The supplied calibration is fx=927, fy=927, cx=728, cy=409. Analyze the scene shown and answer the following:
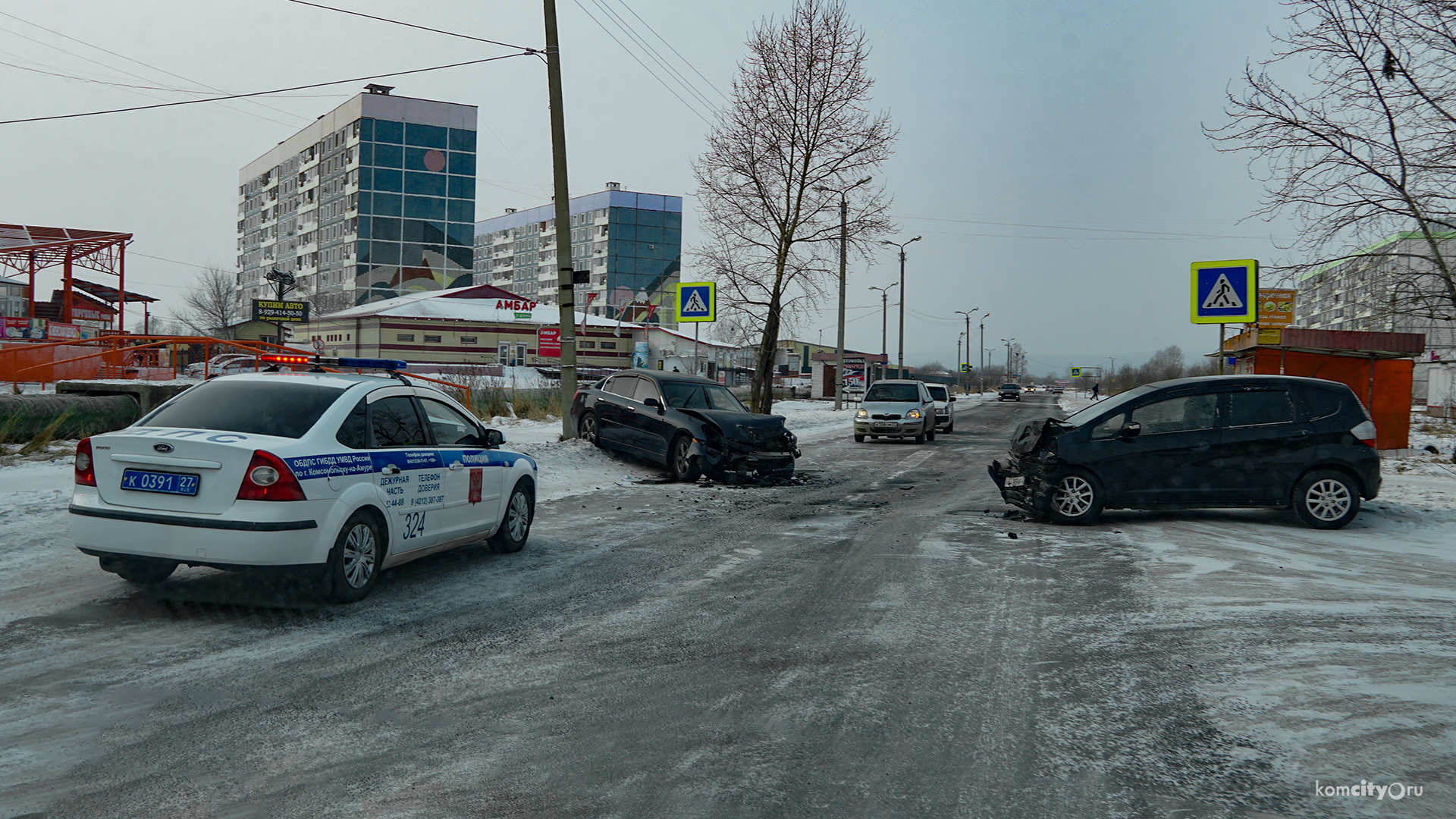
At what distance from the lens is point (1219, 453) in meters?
10.5

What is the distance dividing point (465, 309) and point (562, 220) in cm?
5602

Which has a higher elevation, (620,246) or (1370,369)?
(620,246)

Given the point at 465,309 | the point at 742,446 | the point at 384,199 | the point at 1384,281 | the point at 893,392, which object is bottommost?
the point at 742,446

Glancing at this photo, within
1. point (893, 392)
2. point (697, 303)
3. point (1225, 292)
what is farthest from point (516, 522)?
point (893, 392)

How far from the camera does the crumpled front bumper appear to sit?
35.7 ft

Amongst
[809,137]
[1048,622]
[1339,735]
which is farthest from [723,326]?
[1339,735]

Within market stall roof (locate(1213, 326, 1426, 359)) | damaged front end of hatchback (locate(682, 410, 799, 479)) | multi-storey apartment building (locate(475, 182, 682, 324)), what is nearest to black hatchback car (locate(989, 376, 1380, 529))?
damaged front end of hatchback (locate(682, 410, 799, 479))

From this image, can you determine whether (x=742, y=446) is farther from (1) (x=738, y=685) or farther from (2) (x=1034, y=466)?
(1) (x=738, y=685)

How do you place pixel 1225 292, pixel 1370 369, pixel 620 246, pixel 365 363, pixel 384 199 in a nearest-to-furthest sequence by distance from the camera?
pixel 365 363, pixel 1225 292, pixel 1370 369, pixel 384 199, pixel 620 246

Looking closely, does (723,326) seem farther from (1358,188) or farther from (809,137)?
(1358,188)

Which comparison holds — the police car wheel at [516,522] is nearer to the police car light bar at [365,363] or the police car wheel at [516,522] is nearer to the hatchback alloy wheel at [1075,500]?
the police car light bar at [365,363]

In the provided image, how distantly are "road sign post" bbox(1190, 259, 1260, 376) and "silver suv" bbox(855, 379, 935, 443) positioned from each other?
1042cm

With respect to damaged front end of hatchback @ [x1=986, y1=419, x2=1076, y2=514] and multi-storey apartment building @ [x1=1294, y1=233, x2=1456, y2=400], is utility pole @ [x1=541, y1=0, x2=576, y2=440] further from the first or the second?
multi-storey apartment building @ [x1=1294, y1=233, x2=1456, y2=400]

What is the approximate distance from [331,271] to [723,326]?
68.4m
